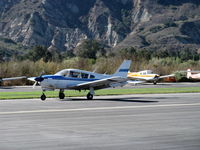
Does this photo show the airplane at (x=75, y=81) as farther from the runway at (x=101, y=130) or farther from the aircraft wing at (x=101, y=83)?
the runway at (x=101, y=130)

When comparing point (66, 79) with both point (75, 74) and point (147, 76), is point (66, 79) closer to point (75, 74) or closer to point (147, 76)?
point (75, 74)

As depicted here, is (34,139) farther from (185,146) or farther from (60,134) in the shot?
(185,146)

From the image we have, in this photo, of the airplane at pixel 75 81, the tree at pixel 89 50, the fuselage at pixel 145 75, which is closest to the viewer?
the airplane at pixel 75 81

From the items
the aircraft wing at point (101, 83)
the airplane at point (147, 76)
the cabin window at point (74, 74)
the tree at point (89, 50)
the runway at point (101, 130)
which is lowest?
the runway at point (101, 130)

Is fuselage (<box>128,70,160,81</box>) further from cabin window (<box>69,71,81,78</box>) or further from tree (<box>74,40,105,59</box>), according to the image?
tree (<box>74,40,105,59</box>)

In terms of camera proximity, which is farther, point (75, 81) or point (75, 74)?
point (75, 74)

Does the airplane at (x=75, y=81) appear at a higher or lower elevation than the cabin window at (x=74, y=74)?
lower

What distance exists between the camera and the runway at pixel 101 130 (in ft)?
41.4

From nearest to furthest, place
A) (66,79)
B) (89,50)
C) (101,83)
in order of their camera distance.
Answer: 1. (66,79)
2. (101,83)
3. (89,50)

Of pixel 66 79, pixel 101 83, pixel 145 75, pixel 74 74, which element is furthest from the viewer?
pixel 145 75

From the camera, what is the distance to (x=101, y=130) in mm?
15180

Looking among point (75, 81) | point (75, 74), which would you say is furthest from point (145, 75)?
point (75, 81)

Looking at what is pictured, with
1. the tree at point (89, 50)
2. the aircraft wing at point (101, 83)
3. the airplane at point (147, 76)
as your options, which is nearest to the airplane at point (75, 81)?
the aircraft wing at point (101, 83)

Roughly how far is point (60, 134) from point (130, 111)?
7.58m
